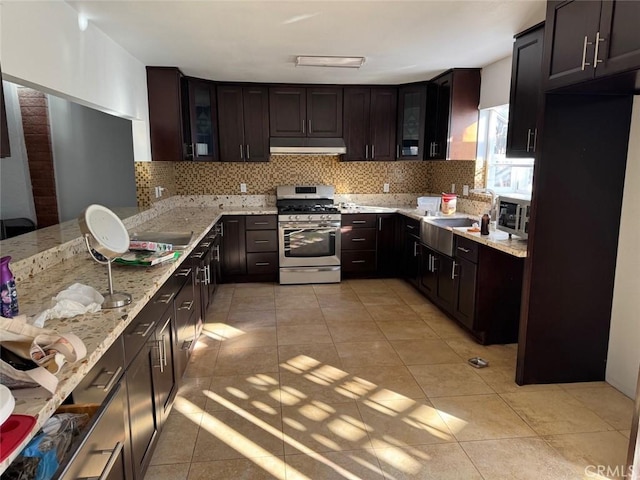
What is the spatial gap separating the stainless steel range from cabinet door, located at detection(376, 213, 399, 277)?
53 cm

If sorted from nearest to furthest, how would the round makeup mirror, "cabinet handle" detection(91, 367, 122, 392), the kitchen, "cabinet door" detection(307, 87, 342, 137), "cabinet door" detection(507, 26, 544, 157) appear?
"cabinet handle" detection(91, 367, 122, 392) → the round makeup mirror → the kitchen → "cabinet door" detection(507, 26, 544, 157) → "cabinet door" detection(307, 87, 342, 137)

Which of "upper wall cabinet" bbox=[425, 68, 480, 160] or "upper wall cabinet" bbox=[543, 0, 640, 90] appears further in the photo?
"upper wall cabinet" bbox=[425, 68, 480, 160]

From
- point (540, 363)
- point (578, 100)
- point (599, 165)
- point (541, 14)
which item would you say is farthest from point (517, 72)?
point (540, 363)

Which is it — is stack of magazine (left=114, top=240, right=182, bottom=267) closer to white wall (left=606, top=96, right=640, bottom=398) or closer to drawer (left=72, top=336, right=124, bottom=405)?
drawer (left=72, top=336, right=124, bottom=405)

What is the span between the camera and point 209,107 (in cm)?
485

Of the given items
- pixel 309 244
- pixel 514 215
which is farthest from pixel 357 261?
pixel 514 215

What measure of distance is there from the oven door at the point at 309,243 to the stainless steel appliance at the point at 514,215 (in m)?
2.22

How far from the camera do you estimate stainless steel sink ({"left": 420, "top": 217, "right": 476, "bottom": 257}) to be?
12.6 feet

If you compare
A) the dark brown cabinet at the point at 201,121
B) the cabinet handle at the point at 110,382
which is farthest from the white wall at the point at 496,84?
the cabinet handle at the point at 110,382

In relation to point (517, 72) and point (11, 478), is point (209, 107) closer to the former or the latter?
point (517, 72)

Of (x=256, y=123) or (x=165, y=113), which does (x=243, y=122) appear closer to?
(x=256, y=123)

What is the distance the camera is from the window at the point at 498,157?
3965 millimetres

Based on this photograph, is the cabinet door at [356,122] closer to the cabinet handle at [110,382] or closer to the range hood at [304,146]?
the range hood at [304,146]

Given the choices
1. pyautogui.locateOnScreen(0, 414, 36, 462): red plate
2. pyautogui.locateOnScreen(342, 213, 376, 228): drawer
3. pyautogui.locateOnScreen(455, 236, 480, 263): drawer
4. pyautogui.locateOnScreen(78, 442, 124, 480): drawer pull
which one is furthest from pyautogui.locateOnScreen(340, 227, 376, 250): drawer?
pyautogui.locateOnScreen(0, 414, 36, 462): red plate
